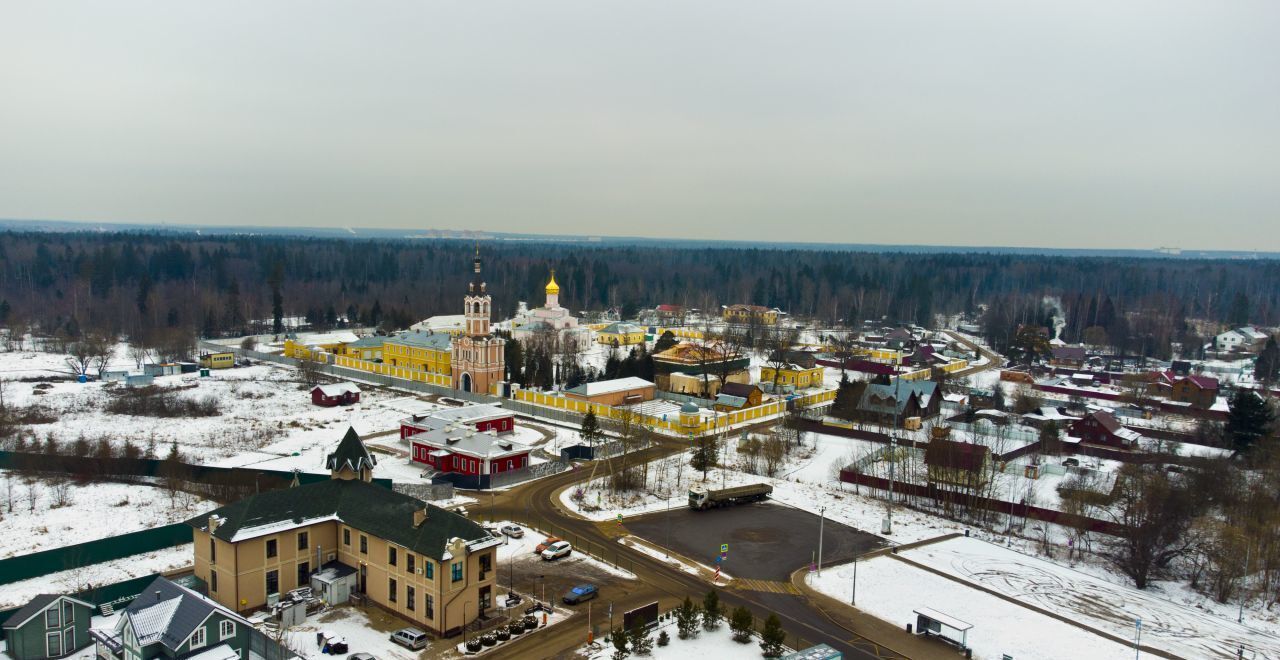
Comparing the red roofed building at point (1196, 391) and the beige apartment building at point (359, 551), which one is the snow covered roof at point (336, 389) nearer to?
the beige apartment building at point (359, 551)

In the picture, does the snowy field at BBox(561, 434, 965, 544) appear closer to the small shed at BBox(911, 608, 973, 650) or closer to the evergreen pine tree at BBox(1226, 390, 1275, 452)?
the small shed at BBox(911, 608, 973, 650)

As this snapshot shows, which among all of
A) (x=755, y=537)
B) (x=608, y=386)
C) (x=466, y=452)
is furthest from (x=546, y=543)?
(x=608, y=386)

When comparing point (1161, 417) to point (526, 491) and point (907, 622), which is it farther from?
point (526, 491)

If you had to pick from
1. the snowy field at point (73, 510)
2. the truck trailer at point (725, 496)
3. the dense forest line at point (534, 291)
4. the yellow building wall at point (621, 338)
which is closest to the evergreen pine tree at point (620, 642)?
the truck trailer at point (725, 496)

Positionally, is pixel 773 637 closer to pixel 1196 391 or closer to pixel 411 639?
pixel 411 639

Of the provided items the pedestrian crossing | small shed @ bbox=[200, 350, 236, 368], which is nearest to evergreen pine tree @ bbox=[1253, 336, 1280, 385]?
the pedestrian crossing
